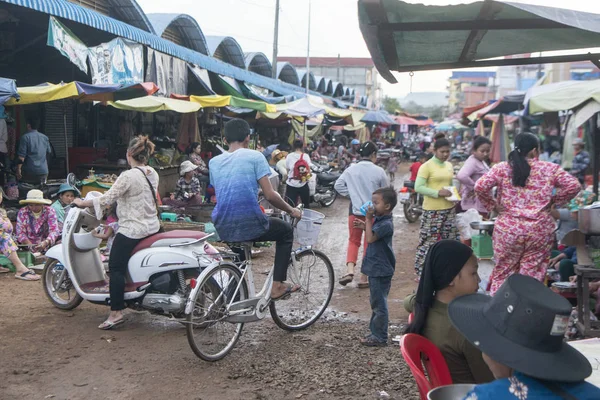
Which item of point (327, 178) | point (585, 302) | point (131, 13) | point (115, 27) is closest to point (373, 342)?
point (585, 302)

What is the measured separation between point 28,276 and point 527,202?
18.6ft

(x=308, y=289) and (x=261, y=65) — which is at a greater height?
(x=261, y=65)

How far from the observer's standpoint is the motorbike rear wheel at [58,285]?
6.13 meters

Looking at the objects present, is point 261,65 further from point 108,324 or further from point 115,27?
point 108,324

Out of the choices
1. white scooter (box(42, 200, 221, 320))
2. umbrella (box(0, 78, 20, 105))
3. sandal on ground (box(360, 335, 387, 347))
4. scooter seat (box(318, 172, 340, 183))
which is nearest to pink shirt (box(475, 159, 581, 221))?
sandal on ground (box(360, 335, 387, 347))

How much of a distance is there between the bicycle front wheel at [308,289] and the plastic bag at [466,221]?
240 cm

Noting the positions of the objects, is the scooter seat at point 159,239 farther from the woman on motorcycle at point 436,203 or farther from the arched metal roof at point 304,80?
the arched metal roof at point 304,80

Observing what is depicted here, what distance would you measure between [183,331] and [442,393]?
3797 mm

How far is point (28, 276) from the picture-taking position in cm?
742

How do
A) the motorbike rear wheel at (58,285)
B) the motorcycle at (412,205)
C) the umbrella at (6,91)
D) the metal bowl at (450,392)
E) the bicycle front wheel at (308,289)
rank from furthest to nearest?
the motorcycle at (412,205)
the umbrella at (6,91)
the motorbike rear wheel at (58,285)
the bicycle front wheel at (308,289)
the metal bowl at (450,392)

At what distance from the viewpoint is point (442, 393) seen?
224 centimetres

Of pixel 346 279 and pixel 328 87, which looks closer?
pixel 346 279

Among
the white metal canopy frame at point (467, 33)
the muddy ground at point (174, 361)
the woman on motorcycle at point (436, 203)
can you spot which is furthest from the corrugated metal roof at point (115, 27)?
the white metal canopy frame at point (467, 33)

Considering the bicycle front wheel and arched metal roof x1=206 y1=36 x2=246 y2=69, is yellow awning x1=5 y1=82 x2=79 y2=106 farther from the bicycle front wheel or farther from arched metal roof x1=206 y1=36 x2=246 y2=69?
arched metal roof x1=206 y1=36 x2=246 y2=69
